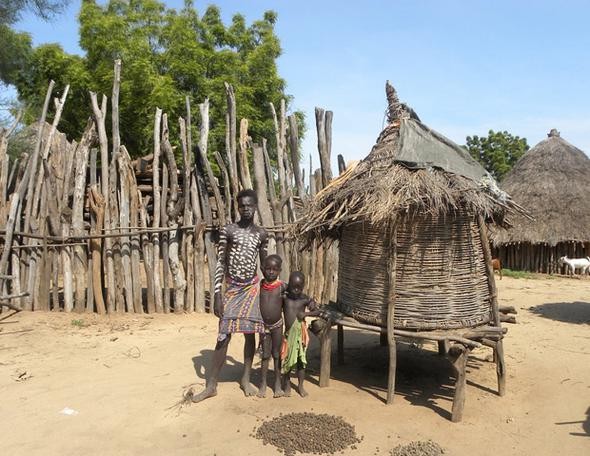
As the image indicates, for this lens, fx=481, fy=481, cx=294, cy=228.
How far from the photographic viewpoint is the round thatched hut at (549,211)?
48.6ft

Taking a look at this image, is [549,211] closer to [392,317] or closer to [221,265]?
[392,317]

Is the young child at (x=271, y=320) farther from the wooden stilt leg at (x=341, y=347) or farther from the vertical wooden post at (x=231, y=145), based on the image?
the vertical wooden post at (x=231, y=145)

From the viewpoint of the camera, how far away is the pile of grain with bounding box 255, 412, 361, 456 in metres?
3.45

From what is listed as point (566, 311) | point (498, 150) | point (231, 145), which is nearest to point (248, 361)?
point (231, 145)

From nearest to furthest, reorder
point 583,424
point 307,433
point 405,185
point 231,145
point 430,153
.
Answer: point 307,433 < point 583,424 < point 405,185 < point 430,153 < point 231,145

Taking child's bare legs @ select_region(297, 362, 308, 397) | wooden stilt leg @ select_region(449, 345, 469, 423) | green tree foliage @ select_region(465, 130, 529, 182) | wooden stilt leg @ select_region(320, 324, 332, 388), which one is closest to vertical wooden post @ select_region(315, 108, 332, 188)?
wooden stilt leg @ select_region(320, 324, 332, 388)

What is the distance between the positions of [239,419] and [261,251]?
1.50m

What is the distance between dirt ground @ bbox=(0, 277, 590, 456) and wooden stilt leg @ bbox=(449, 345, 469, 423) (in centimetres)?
10

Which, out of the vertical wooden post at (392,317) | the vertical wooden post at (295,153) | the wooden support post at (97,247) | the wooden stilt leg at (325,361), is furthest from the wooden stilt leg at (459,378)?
the wooden support post at (97,247)

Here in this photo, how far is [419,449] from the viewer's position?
3.40m

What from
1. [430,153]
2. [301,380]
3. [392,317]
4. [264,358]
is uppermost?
[430,153]

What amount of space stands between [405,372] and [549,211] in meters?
12.2

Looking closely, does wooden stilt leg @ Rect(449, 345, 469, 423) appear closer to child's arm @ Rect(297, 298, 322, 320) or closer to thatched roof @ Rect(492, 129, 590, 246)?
child's arm @ Rect(297, 298, 322, 320)

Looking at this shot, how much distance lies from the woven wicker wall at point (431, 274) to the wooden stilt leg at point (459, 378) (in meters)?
0.32
